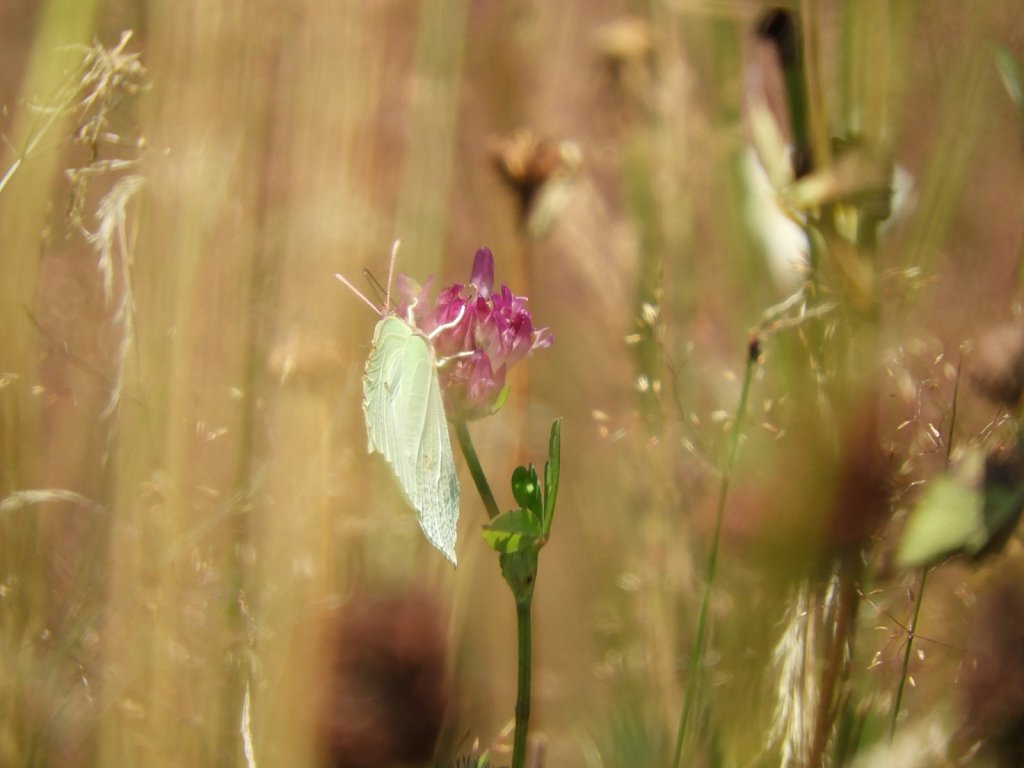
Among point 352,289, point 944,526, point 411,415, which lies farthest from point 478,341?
point 944,526

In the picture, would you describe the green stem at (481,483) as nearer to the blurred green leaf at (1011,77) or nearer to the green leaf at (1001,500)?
the green leaf at (1001,500)

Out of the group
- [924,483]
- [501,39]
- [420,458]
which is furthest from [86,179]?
[501,39]

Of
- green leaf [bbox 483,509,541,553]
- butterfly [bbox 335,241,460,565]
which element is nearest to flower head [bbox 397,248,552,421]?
butterfly [bbox 335,241,460,565]

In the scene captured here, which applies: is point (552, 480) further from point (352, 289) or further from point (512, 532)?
point (352, 289)

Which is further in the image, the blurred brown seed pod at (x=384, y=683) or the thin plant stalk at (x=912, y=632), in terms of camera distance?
the blurred brown seed pod at (x=384, y=683)

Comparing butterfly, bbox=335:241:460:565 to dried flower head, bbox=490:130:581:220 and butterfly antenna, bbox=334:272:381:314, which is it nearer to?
butterfly antenna, bbox=334:272:381:314

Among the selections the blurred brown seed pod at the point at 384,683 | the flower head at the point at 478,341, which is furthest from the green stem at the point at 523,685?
the blurred brown seed pod at the point at 384,683

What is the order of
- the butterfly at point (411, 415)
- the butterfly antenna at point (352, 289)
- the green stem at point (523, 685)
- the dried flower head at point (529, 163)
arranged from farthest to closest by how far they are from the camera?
the dried flower head at point (529, 163) → the butterfly antenna at point (352, 289) → the butterfly at point (411, 415) → the green stem at point (523, 685)
